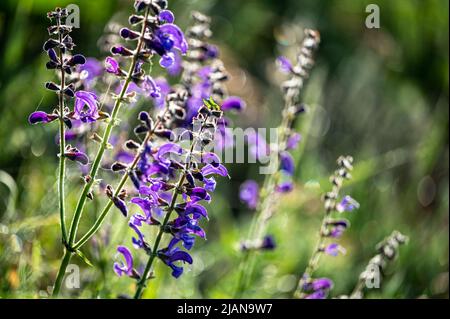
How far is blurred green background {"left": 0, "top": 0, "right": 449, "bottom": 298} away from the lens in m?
3.14

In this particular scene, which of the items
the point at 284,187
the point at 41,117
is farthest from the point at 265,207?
the point at 41,117

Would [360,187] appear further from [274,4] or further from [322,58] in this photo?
[274,4]

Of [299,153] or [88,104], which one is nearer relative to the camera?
[88,104]

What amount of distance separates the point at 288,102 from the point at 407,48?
4.48 meters

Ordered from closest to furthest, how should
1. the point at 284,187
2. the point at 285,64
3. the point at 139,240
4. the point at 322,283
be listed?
the point at 139,240 < the point at 322,283 < the point at 285,64 < the point at 284,187

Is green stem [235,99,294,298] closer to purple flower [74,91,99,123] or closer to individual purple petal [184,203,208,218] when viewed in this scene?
individual purple petal [184,203,208,218]

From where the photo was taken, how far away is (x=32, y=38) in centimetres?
483

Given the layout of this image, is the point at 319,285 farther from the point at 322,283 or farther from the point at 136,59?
the point at 136,59

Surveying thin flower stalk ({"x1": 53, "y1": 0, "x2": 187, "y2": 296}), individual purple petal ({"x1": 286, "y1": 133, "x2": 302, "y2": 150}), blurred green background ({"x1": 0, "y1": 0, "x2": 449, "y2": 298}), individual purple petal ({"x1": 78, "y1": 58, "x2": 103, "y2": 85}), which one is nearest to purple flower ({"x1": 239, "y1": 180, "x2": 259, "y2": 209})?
blurred green background ({"x1": 0, "y1": 0, "x2": 449, "y2": 298})

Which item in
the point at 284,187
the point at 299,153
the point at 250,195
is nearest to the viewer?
the point at 284,187

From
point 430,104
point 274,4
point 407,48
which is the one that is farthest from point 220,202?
point 274,4

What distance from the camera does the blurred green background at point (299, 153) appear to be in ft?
10.3

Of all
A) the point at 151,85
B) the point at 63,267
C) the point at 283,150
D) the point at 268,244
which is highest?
the point at 151,85

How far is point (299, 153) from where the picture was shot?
3857 mm
